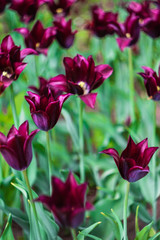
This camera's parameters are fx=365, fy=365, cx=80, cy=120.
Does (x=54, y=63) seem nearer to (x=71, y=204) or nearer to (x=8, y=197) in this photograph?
(x=8, y=197)

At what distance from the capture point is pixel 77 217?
631mm

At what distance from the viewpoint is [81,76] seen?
3.15 feet

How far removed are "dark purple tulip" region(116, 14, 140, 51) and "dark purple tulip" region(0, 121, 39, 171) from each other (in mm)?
577

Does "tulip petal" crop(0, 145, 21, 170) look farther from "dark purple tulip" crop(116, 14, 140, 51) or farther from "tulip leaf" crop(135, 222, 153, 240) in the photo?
"dark purple tulip" crop(116, 14, 140, 51)

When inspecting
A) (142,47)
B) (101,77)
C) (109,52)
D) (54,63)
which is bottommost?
(142,47)

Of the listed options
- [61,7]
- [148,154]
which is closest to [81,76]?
[148,154]

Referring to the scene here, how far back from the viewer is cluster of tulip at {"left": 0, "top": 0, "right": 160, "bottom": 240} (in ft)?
2.12

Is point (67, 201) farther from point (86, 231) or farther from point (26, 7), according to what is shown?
point (26, 7)

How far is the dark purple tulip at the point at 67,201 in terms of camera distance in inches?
24.6

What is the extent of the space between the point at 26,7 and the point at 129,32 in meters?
0.40

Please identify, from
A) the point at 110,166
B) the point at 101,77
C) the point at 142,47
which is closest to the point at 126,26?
the point at 101,77

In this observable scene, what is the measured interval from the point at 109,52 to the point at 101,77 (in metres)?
0.98

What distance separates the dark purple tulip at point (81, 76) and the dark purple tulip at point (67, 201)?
1.09 feet

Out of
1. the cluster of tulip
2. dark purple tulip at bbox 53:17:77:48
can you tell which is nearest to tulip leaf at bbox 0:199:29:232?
the cluster of tulip
